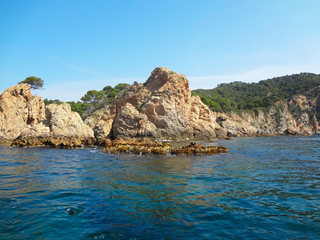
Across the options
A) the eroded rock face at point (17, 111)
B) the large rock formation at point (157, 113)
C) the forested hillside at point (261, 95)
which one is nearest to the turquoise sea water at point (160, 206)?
the large rock formation at point (157, 113)

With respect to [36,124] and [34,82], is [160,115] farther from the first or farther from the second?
[34,82]

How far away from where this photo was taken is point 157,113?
174ft

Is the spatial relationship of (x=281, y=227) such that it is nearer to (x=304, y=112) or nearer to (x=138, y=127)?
(x=138, y=127)

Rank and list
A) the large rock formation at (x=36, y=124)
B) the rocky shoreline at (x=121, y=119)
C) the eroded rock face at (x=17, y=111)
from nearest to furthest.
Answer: the large rock formation at (x=36, y=124) → the rocky shoreline at (x=121, y=119) → the eroded rock face at (x=17, y=111)

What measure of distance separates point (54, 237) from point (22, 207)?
A: 3.14m

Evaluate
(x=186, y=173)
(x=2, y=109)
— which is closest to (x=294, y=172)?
(x=186, y=173)

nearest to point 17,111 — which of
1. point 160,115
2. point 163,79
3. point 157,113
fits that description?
point 157,113

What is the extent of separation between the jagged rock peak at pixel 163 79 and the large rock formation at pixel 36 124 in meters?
23.4

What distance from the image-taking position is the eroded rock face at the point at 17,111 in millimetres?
A: 46906

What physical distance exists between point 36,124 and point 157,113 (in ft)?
84.8

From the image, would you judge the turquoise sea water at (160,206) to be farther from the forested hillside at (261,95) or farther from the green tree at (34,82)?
the forested hillside at (261,95)

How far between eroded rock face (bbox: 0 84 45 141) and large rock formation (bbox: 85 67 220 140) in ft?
44.0

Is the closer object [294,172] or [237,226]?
[237,226]

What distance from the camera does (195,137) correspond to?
178 feet
